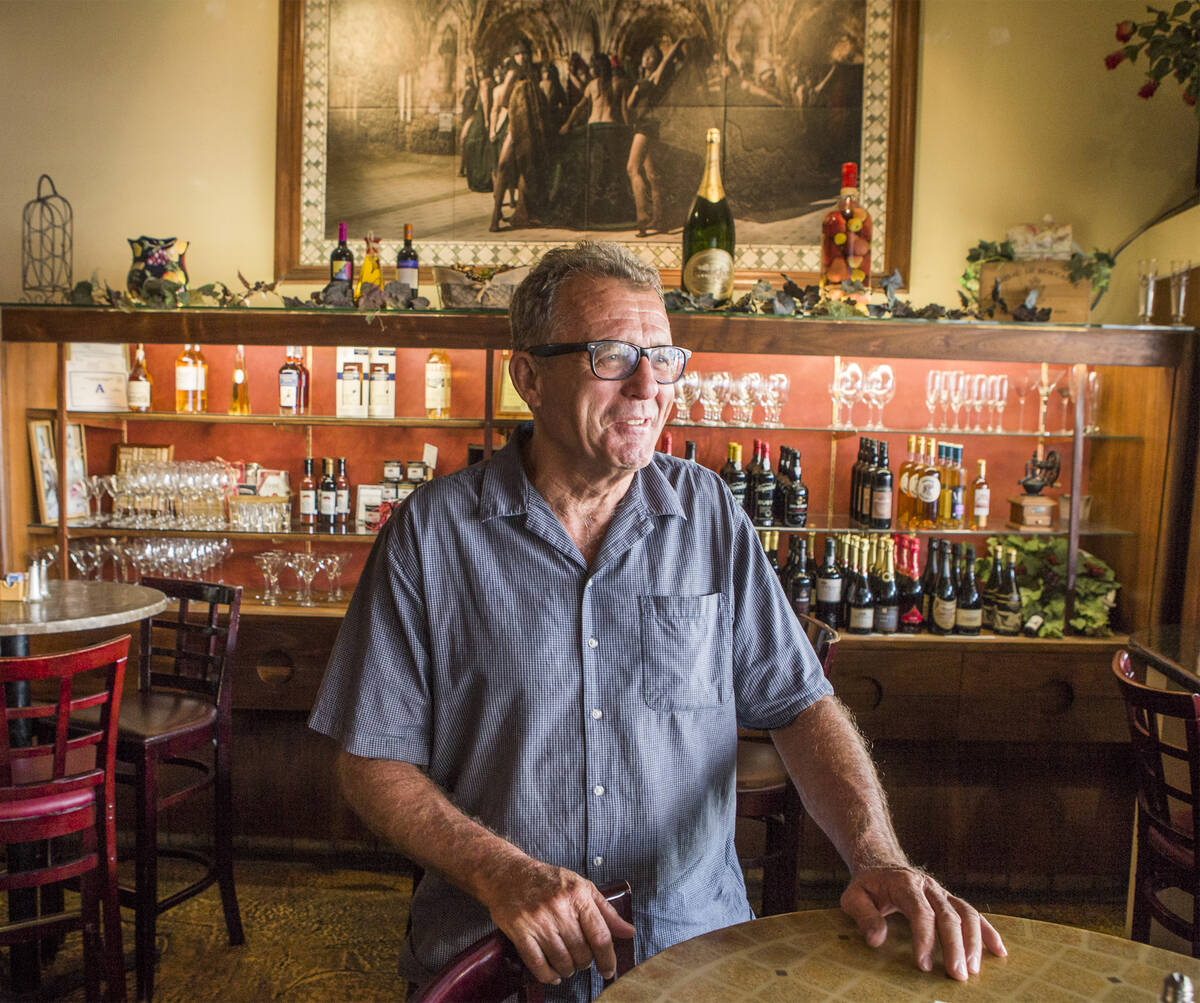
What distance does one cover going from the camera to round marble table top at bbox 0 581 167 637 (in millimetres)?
2717

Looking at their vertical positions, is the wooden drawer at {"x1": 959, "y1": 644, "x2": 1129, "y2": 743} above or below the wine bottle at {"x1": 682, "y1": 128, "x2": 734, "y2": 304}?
below

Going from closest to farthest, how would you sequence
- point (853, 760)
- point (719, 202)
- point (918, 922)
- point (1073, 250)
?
point (918, 922), point (853, 760), point (1073, 250), point (719, 202)

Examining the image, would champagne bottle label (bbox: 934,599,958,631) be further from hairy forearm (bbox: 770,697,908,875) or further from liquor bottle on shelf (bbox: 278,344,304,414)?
liquor bottle on shelf (bbox: 278,344,304,414)

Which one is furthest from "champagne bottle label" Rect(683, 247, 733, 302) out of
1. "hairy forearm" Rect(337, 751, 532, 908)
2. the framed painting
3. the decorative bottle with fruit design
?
"hairy forearm" Rect(337, 751, 532, 908)

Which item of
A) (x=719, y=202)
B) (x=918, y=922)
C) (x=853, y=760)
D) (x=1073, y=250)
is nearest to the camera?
(x=918, y=922)

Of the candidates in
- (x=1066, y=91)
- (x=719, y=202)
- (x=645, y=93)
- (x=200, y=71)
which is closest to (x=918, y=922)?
(x=719, y=202)

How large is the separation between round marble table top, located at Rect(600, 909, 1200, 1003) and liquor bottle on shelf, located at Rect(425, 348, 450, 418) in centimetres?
292

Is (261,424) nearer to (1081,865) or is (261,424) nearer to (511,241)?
(511,241)

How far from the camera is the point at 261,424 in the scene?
4.01m

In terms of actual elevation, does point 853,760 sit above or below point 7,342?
below

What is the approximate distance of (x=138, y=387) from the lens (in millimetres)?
3920

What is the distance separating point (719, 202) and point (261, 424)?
6.70 ft

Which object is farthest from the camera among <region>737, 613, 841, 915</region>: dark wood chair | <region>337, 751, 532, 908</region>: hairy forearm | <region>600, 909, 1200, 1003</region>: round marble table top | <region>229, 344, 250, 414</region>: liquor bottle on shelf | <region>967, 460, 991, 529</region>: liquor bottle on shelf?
<region>229, 344, 250, 414</region>: liquor bottle on shelf

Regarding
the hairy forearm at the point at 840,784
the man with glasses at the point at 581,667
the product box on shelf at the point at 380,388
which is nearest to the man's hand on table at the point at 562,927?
the man with glasses at the point at 581,667
